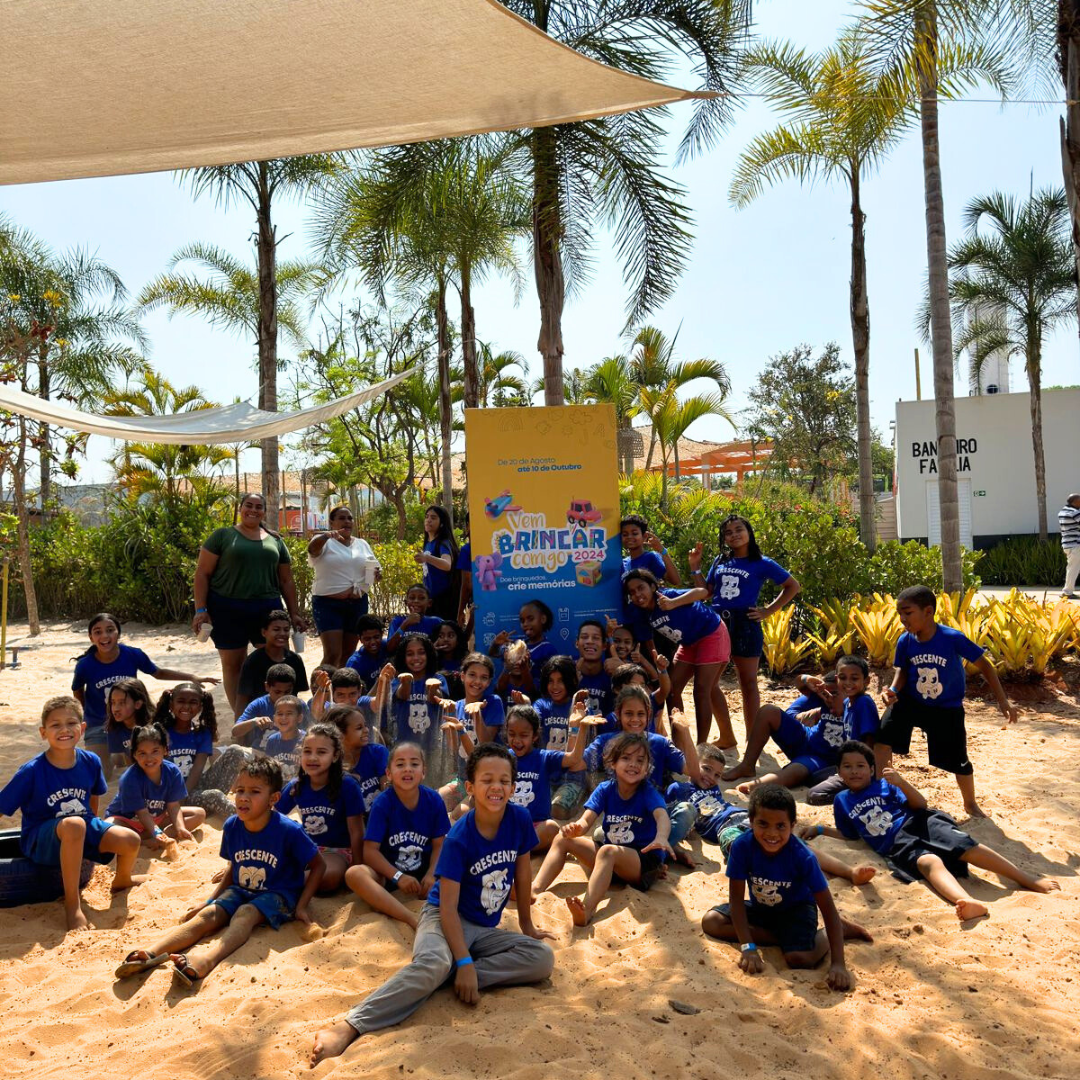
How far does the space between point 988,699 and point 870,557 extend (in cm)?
239

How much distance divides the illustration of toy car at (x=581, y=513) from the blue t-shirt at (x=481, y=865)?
3265 millimetres

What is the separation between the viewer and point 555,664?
5562mm

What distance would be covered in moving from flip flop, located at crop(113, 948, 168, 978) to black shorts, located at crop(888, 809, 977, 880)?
3.13 metres

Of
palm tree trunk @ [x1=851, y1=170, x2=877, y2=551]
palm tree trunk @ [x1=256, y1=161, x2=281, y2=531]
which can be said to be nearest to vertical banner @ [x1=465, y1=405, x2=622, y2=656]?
palm tree trunk @ [x1=851, y1=170, x2=877, y2=551]

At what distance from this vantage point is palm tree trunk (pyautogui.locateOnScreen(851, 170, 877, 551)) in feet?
37.5

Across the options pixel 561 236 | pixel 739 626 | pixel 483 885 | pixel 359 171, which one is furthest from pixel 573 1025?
pixel 359 171

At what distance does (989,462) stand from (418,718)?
57.0 ft

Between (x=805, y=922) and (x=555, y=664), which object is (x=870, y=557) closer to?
(x=555, y=664)

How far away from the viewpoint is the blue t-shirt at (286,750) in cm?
545

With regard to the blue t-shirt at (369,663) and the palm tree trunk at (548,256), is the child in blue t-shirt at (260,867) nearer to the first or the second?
the blue t-shirt at (369,663)

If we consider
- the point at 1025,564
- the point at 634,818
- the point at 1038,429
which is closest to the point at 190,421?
the point at 634,818

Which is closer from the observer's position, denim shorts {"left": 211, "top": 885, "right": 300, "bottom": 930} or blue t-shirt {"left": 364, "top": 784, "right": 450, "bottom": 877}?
denim shorts {"left": 211, "top": 885, "right": 300, "bottom": 930}

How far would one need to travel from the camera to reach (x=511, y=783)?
369cm

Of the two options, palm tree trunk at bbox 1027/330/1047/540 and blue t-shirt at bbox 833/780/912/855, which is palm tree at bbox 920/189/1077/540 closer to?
palm tree trunk at bbox 1027/330/1047/540
